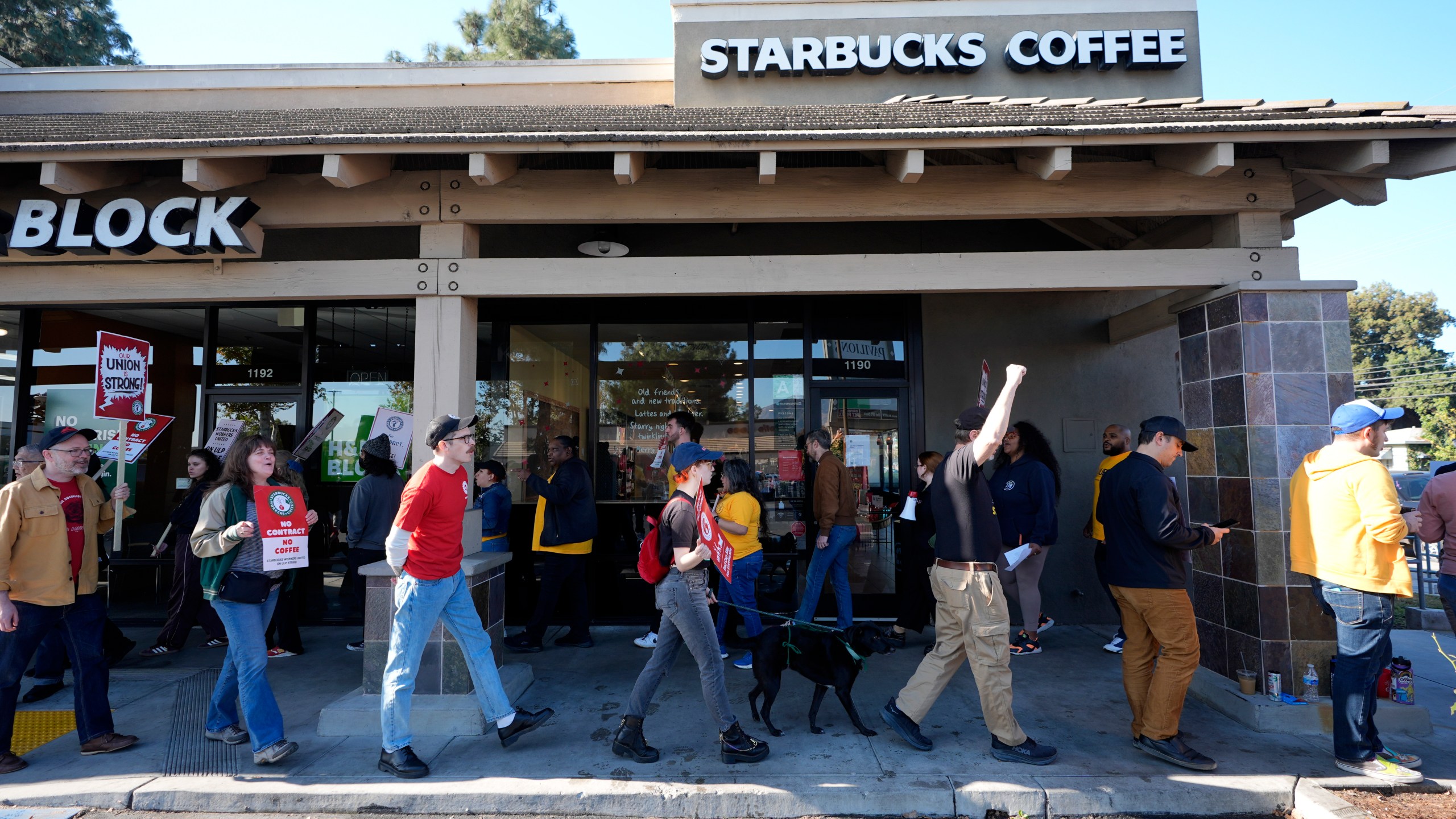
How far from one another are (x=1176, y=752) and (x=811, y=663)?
6.29 ft

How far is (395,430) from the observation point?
603 centimetres

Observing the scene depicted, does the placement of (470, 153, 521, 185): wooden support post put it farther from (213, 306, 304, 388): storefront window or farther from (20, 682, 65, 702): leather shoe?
(20, 682, 65, 702): leather shoe

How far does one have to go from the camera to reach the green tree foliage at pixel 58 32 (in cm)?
1961

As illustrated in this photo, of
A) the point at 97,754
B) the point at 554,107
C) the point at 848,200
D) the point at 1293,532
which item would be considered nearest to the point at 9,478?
the point at 97,754

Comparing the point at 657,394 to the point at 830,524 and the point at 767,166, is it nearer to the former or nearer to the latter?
the point at 830,524

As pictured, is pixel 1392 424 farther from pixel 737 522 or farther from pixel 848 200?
pixel 737 522

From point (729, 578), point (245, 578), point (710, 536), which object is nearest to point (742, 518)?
point (729, 578)

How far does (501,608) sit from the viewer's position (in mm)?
5148

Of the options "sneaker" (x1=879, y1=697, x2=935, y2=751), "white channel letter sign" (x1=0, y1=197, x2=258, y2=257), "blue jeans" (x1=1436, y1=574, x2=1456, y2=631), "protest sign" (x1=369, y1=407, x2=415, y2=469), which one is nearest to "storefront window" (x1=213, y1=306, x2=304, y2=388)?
"protest sign" (x1=369, y1=407, x2=415, y2=469)

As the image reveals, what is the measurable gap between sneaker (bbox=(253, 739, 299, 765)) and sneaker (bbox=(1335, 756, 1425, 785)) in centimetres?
552

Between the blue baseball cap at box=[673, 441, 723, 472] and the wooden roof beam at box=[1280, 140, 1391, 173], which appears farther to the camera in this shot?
the wooden roof beam at box=[1280, 140, 1391, 173]

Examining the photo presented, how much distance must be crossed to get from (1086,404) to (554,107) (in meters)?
5.87

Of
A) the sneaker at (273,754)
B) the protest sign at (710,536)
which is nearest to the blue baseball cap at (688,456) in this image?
the protest sign at (710,536)

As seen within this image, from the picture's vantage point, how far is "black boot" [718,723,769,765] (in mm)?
3863
